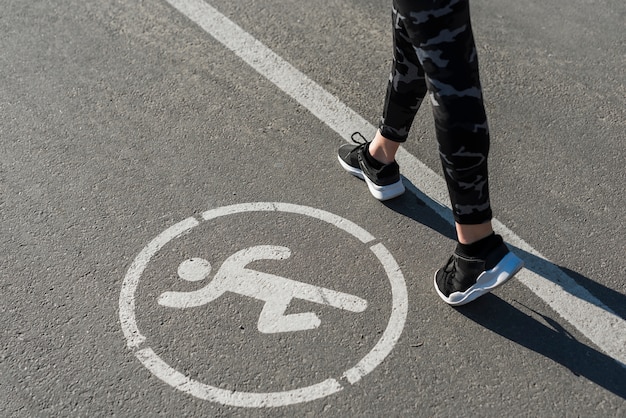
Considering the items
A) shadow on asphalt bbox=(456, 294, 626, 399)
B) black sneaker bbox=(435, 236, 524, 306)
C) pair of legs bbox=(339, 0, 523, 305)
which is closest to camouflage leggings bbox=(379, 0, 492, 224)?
pair of legs bbox=(339, 0, 523, 305)

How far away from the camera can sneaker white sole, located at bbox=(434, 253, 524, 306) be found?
3412mm

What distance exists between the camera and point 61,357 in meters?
3.29

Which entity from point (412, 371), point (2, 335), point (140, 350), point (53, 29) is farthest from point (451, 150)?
point (53, 29)

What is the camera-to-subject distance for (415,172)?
4434mm

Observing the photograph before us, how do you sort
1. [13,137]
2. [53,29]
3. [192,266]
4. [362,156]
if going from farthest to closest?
1. [53,29]
2. [13,137]
3. [362,156]
4. [192,266]

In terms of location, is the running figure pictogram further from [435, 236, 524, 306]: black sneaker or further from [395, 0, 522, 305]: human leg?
[395, 0, 522, 305]: human leg

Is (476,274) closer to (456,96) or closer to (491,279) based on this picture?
(491,279)

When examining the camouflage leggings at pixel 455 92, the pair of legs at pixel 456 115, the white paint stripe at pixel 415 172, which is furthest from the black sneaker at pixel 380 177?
the camouflage leggings at pixel 455 92

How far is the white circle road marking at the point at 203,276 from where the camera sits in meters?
3.15

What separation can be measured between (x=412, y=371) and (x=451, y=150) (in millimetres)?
951

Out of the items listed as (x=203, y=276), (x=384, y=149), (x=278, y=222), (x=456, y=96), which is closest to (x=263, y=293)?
(x=203, y=276)

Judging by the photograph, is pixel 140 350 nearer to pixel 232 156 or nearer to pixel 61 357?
pixel 61 357

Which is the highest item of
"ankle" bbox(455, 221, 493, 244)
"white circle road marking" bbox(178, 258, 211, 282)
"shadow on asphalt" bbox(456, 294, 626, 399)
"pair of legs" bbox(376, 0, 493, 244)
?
"pair of legs" bbox(376, 0, 493, 244)

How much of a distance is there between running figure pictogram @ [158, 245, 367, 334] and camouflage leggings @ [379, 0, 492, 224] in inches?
28.1
